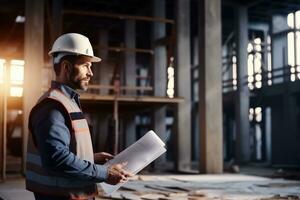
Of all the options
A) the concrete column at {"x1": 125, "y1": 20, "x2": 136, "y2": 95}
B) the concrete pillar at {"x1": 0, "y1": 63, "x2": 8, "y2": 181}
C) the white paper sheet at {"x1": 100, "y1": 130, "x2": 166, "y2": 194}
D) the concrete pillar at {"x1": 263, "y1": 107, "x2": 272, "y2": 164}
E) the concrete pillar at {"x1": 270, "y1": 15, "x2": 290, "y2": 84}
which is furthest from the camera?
the concrete pillar at {"x1": 263, "y1": 107, "x2": 272, "y2": 164}

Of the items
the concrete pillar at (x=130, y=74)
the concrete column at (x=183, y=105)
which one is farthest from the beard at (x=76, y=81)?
the concrete pillar at (x=130, y=74)

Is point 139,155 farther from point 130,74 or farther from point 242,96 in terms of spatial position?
point 242,96

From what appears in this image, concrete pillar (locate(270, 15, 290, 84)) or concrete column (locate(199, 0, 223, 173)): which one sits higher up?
concrete pillar (locate(270, 15, 290, 84))

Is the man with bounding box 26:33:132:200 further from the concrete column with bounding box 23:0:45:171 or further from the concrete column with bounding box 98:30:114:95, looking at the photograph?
the concrete column with bounding box 98:30:114:95

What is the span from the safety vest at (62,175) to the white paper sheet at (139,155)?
378mm

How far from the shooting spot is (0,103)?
1173cm

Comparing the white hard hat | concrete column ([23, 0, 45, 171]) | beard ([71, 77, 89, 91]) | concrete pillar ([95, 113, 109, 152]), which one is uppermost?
concrete column ([23, 0, 45, 171])

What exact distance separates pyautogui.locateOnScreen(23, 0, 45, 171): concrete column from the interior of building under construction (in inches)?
0.9

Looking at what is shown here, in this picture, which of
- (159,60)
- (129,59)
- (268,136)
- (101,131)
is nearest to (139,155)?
(159,60)

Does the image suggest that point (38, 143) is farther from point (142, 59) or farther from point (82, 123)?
point (142, 59)

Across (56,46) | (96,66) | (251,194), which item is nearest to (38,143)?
(56,46)

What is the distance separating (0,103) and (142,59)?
19718 millimetres

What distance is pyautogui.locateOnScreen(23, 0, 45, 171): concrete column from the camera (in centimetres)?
1081

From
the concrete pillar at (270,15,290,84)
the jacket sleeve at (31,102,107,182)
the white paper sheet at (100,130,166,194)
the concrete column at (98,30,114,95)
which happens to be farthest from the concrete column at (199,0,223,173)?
the concrete pillar at (270,15,290,84)
